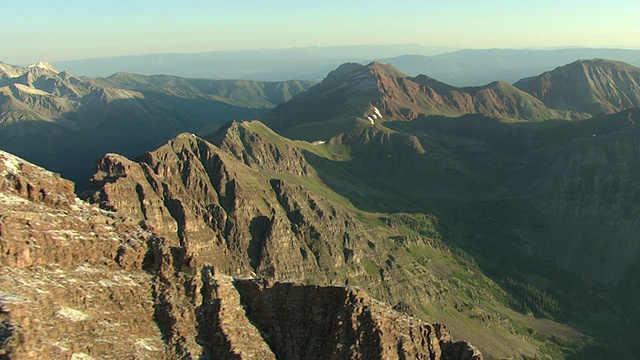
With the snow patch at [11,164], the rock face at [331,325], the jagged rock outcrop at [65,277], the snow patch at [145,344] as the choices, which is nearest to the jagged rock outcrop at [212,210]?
the snow patch at [11,164]

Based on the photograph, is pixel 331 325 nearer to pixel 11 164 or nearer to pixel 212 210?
pixel 11 164

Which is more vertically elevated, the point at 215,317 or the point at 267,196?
the point at 215,317

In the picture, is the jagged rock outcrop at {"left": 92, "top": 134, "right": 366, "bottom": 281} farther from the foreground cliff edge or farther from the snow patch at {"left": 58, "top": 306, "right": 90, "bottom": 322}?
the snow patch at {"left": 58, "top": 306, "right": 90, "bottom": 322}

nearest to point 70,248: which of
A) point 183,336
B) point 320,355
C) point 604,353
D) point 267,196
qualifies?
point 183,336

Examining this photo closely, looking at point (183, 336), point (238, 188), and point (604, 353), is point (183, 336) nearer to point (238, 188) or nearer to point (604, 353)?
point (238, 188)

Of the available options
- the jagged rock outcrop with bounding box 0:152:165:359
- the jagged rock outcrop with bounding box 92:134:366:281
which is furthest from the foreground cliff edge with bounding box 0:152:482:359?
the jagged rock outcrop with bounding box 92:134:366:281

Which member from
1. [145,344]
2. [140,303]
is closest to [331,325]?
[145,344]
